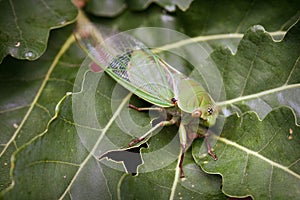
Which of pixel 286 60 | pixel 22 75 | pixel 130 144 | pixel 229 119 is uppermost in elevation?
pixel 286 60

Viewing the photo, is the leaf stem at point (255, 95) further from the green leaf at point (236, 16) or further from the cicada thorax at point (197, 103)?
the green leaf at point (236, 16)

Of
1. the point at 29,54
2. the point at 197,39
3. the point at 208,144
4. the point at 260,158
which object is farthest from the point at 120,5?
the point at 260,158

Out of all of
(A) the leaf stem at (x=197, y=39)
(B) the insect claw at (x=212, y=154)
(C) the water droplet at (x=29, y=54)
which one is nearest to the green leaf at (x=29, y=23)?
(C) the water droplet at (x=29, y=54)

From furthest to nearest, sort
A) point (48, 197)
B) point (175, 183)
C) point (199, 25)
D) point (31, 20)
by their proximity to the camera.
→ point (199, 25) → point (31, 20) → point (175, 183) → point (48, 197)

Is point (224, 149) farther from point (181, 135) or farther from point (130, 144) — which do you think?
point (130, 144)

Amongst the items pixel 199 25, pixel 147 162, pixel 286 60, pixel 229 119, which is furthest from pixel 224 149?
pixel 199 25
